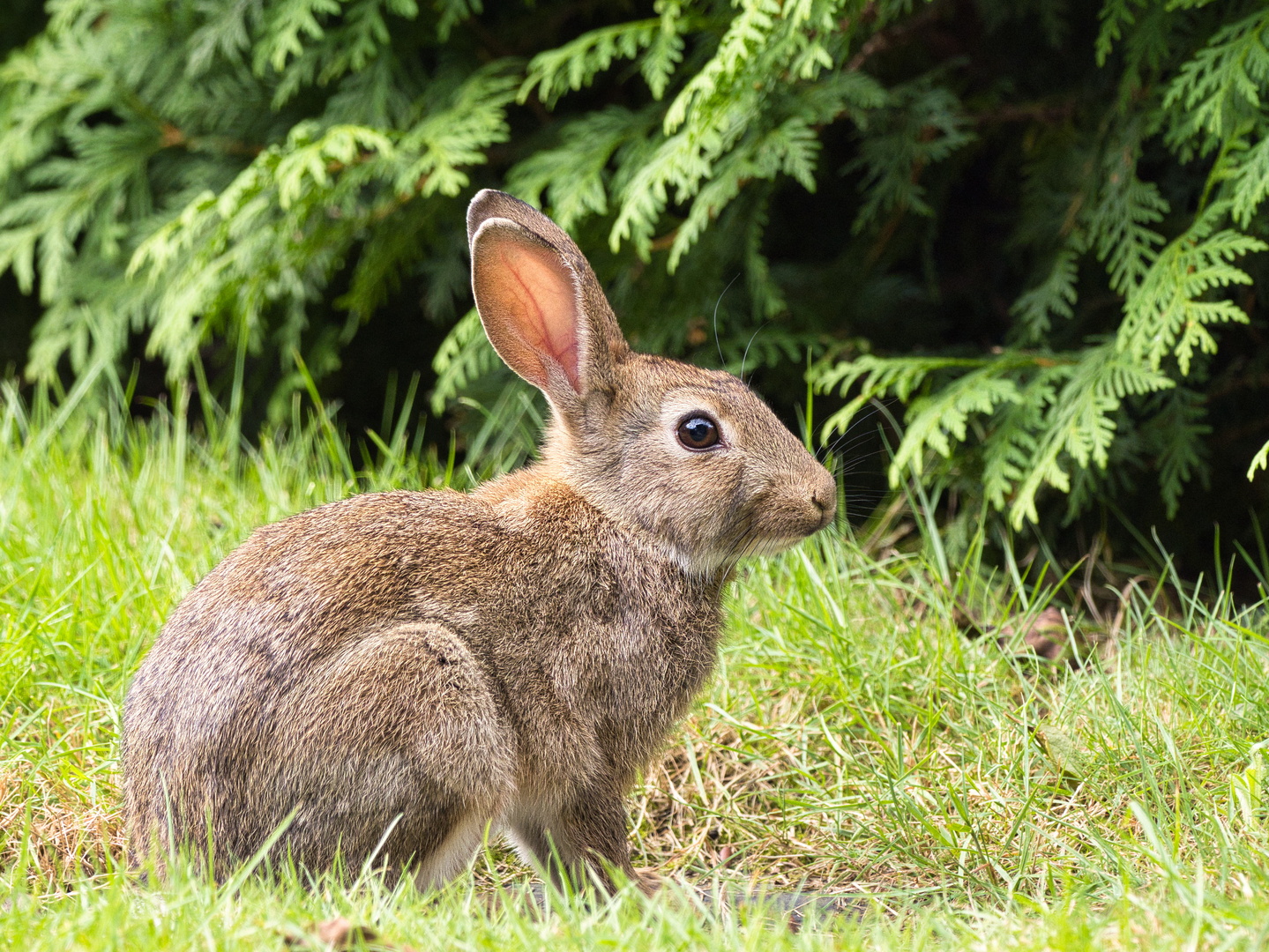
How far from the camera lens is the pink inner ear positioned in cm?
375

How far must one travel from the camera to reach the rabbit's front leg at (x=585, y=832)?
3.44 meters

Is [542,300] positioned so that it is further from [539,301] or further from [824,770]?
[824,770]

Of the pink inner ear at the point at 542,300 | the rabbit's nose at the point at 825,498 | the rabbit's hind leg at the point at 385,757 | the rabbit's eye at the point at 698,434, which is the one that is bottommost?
the rabbit's hind leg at the point at 385,757

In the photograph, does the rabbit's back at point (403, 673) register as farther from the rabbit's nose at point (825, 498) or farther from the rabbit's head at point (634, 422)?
the rabbit's nose at point (825, 498)

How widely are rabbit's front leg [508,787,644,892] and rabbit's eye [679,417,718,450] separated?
1.03 m

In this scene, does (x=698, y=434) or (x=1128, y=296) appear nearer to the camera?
(x=698, y=434)

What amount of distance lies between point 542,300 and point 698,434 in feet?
2.00

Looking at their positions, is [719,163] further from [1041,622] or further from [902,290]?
[1041,622]

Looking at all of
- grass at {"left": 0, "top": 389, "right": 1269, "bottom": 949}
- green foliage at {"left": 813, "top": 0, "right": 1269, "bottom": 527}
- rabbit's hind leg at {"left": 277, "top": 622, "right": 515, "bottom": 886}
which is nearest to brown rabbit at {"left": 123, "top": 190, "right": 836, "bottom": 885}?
rabbit's hind leg at {"left": 277, "top": 622, "right": 515, "bottom": 886}

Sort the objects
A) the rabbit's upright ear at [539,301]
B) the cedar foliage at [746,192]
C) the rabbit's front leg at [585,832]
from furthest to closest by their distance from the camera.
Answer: the cedar foliage at [746,192] < the rabbit's upright ear at [539,301] < the rabbit's front leg at [585,832]

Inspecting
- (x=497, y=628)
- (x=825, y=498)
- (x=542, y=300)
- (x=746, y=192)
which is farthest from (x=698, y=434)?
(x=746, y=192)

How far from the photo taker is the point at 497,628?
11.0ft

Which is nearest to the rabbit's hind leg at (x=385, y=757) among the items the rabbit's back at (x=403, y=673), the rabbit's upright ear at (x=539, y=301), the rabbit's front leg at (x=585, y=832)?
the rabbit's back at (x=403, y=673)

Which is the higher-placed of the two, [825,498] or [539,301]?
[539,301]
